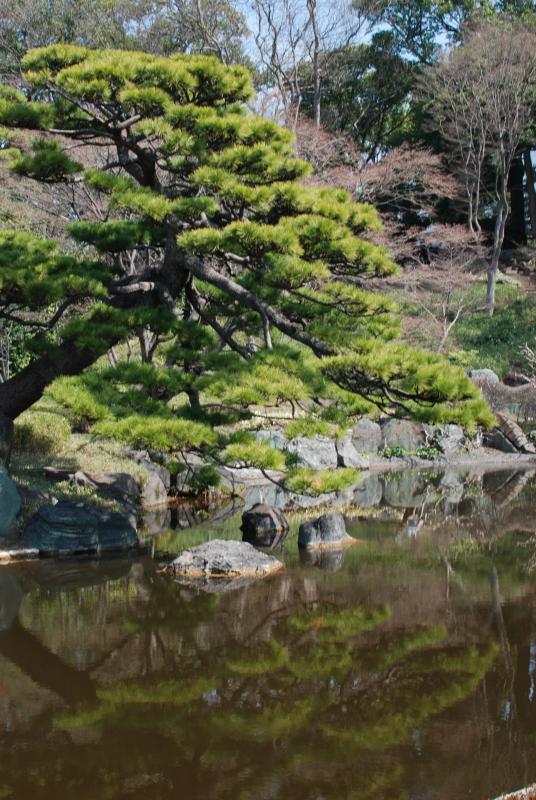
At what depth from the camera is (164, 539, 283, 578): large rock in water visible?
6.84m

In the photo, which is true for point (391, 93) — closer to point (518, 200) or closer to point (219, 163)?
point (518, 200)

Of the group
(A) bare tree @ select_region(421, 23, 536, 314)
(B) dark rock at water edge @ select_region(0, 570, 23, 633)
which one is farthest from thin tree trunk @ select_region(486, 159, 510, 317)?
(B) dark rock at water edge @ select_region(0, 570, 23, 633)

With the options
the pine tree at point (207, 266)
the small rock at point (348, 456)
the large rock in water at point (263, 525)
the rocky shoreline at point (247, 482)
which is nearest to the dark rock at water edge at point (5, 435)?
the rocky shoreline at point (247, 482)

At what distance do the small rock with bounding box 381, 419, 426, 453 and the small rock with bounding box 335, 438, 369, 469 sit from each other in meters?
1.55

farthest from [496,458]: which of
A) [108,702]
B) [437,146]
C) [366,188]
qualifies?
[437,146]

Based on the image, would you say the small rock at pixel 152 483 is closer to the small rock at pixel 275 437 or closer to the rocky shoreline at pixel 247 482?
the rocky shoreline at pixel 247 482

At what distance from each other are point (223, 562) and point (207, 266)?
2.56 meters

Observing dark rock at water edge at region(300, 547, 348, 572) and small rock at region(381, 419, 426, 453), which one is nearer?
dark rock at water edge at region(300, 547, 348, 572)

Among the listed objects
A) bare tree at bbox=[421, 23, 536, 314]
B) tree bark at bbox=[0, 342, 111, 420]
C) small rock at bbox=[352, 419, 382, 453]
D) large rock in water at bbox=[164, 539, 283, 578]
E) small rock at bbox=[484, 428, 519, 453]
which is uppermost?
bare tree at bbox=[421, 23, 536, 314]

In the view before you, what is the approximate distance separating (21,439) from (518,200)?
22235mm

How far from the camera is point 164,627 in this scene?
5.45 meters

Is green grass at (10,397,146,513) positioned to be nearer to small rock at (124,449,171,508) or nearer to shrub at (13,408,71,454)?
shrub at (13,408,71,454)

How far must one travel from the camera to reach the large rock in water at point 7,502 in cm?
762

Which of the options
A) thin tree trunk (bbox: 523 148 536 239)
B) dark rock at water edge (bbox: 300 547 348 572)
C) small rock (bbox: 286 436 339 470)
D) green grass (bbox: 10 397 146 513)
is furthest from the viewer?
thin tree trunk (bbox: 523 148 536 239)
